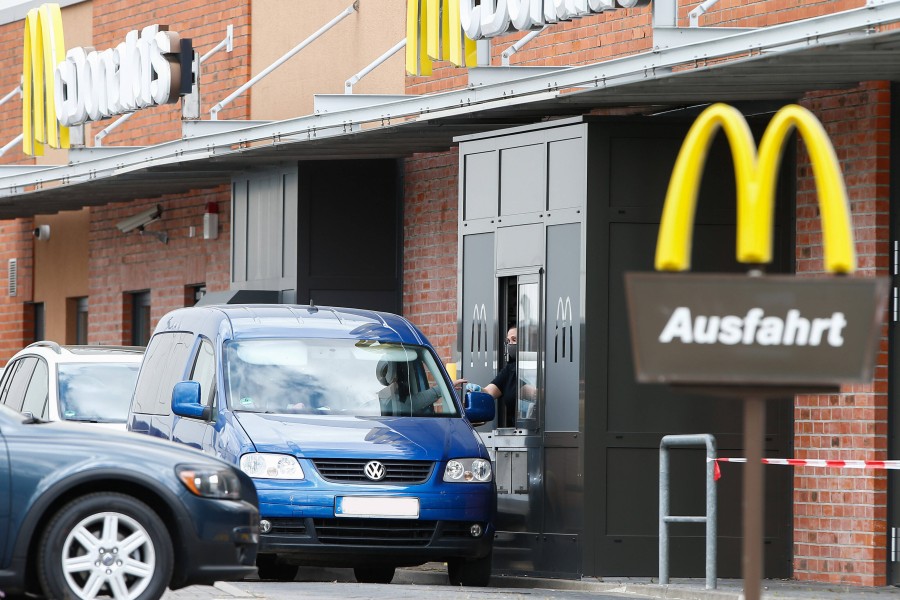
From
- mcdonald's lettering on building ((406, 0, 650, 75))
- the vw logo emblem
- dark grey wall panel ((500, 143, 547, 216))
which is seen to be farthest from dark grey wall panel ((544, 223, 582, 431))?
the vw logo emblem

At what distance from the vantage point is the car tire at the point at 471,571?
12.9 metres

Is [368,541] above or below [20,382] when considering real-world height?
below

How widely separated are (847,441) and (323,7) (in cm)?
907

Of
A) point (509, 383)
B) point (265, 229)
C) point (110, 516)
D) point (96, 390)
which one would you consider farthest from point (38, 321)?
point (110, 516)

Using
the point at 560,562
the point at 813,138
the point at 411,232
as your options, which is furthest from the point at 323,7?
the point at 813,138

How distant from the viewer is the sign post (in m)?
4.53

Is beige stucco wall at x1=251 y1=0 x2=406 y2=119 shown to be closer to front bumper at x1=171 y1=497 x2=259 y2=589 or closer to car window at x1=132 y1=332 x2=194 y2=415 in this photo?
car window at x1=132 y1=332 x2=194 y2=415

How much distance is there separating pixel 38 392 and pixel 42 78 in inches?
266

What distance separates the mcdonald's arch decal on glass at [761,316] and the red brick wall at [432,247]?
41.6 feet

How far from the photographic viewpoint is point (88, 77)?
67.4 ft

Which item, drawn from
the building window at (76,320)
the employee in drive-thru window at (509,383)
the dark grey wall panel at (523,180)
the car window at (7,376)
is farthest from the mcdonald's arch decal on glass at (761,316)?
the building window at (76,320)

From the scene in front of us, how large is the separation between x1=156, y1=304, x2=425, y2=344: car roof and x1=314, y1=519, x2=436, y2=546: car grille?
1710 millimetres

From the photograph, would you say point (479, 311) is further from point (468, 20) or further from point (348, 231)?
point (348, 231)

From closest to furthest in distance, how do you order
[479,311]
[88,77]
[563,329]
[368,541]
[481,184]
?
[368,541]
[563,329]
[481,184]
[479,311]
[88,77]
